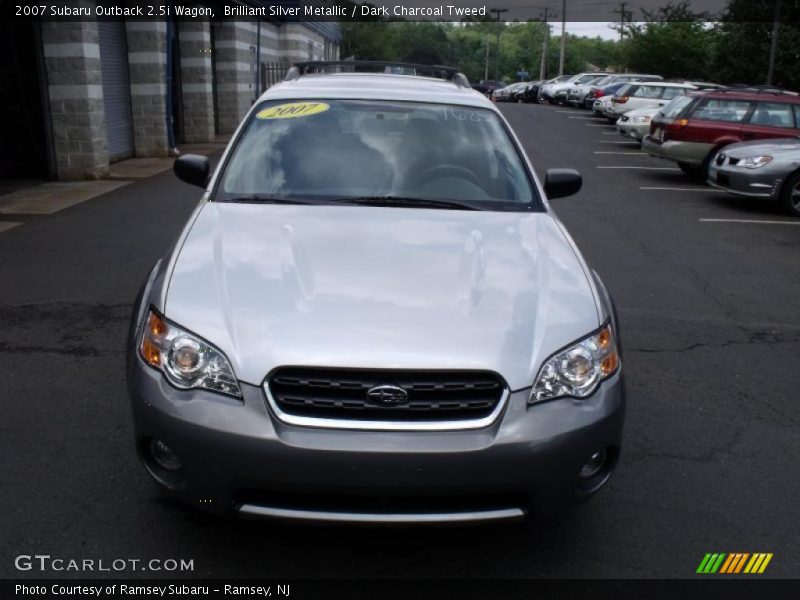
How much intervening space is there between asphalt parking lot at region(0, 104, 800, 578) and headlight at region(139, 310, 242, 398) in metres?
0.54

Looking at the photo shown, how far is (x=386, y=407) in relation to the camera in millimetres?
2775

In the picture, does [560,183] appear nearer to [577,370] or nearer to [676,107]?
[577,370]

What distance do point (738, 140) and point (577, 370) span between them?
13.1 m

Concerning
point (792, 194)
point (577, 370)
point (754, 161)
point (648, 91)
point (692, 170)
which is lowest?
point (692, 170)

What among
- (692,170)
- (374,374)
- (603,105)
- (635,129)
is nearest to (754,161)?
(692,170)

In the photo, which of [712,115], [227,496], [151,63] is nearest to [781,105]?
[712,115]

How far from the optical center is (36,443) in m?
4.07

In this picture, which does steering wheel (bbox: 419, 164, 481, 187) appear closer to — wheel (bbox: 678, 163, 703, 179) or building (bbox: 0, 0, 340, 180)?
building (bbox: 0, 0, 340, 180)

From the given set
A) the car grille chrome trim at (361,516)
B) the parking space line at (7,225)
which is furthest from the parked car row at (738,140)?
the car grille chrome trim at (361,516)

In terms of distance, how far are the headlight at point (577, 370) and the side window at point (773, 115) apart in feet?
43.2

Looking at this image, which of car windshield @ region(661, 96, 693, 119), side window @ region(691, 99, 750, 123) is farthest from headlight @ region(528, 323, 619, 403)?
car windshield @ region(661, 96, 693, 119)

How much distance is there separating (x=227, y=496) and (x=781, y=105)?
48.1 ft

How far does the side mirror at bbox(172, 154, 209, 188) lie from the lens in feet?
15.3

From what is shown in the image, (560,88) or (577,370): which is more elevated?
(560,88)
